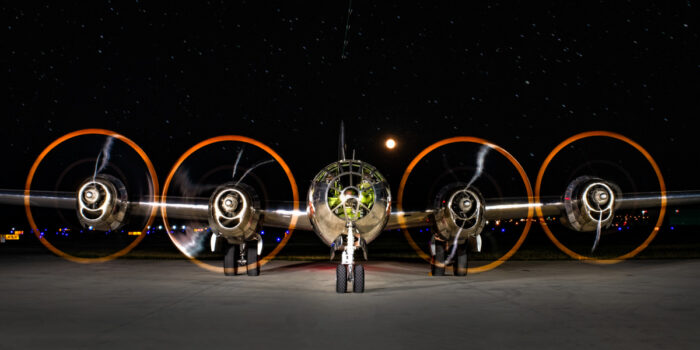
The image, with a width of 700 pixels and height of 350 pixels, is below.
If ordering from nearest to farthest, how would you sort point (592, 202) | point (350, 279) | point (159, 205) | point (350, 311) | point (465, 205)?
1. point (350, 311)
2. point (350, 279)
3. point (465, 205)
4. point (592, 202)
5. point (159, 205)

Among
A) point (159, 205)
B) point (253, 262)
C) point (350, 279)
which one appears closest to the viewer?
point (350, 279)

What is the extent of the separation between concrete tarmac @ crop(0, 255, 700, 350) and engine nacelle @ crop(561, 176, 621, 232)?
1663 mm

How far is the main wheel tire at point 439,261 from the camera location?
18.8m

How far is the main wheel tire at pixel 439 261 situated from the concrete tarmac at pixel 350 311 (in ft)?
2.14

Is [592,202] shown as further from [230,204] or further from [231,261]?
[231,261]

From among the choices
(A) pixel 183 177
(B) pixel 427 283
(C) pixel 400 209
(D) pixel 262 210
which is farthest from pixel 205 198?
(B) pixel 427 283

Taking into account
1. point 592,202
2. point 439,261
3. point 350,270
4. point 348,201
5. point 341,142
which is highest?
point 341,142

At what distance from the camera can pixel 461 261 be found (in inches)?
723

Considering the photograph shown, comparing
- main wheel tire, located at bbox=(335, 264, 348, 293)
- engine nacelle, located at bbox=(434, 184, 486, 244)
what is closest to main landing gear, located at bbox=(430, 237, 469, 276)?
engine nacelle, located at bbox=(434, 184, 486, 244)

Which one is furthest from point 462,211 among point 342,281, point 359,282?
point 342,281

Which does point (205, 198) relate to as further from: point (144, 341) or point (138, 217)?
point (144, 341)

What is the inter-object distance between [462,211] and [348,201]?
169 inches

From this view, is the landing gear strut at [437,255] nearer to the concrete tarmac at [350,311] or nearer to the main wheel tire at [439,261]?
the main wheel tire at [439,261]

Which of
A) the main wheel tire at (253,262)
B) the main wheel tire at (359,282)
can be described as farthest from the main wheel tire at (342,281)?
the main wheel tire at (253,262)
